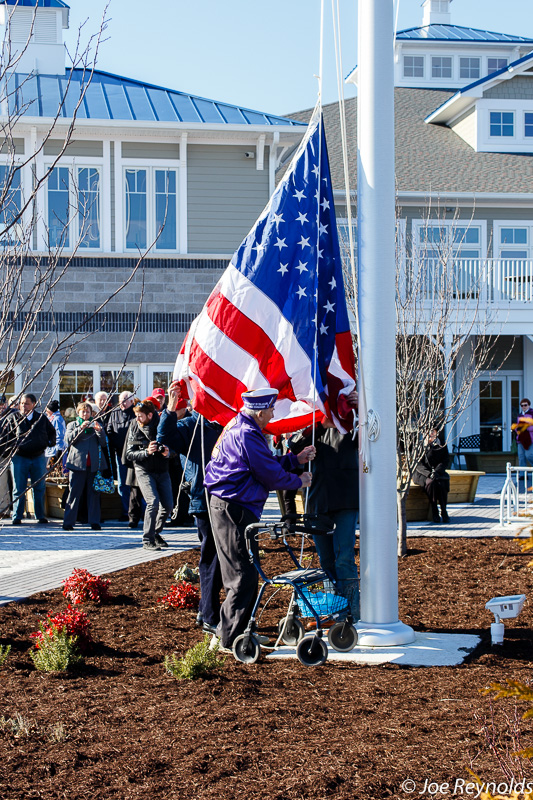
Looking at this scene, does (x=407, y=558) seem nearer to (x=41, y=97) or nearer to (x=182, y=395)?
(x=182, y=395)

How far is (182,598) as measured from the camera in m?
7.91

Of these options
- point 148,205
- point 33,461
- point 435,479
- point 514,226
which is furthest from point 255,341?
point 514,226

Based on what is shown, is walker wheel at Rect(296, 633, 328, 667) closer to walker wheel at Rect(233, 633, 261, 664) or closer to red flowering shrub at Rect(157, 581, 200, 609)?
walker wheel at Rect(233, 633, 261, 664)

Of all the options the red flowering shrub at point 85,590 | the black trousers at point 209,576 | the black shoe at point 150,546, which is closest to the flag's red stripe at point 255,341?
the black trousers at point 209,576

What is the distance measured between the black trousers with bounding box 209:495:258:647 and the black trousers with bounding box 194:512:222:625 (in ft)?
2.41

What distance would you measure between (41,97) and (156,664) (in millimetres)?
15936

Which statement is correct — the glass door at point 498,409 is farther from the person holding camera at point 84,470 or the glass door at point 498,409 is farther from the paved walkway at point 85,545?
the person holding camera at point 84,470

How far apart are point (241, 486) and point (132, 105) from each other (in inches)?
616

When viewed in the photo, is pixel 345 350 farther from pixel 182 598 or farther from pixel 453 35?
pixel 453 35

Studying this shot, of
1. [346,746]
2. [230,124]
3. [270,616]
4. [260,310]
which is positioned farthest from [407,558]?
[230,124]

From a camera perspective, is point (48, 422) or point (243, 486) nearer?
point (243, 486)

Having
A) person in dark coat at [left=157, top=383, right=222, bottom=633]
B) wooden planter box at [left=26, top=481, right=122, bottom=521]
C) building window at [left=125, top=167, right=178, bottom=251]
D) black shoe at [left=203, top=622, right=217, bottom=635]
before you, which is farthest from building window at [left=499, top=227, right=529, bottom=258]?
black shoe at [left=203, top=622, right=217, bottom=635]

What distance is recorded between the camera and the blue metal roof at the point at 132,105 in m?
18.9

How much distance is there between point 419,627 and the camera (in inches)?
275
